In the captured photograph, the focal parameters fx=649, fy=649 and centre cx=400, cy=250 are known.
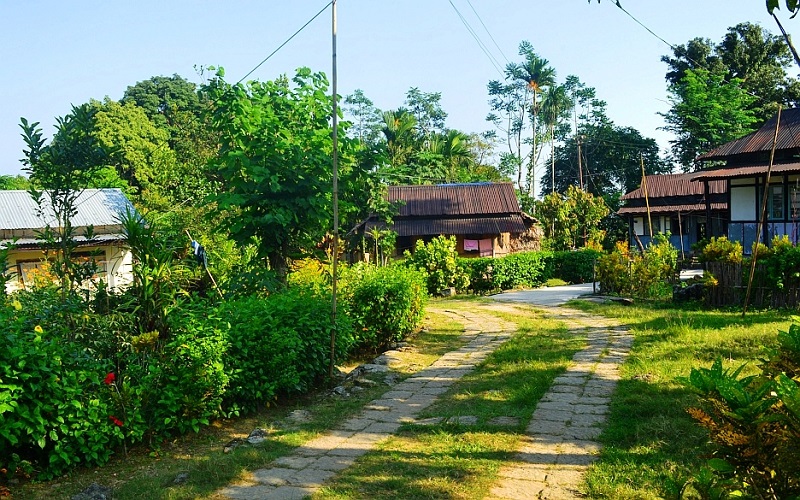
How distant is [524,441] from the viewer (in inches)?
206

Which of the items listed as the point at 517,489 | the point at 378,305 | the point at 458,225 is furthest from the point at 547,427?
the point at 458,225

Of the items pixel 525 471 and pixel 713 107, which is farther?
pixel 713 107

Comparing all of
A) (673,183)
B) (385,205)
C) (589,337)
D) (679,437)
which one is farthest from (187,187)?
(673,183)

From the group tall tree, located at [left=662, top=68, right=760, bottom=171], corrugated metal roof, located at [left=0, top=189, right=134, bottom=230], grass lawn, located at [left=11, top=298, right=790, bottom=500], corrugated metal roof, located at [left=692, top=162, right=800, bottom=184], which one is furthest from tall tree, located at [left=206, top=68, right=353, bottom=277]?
tall tree, located at [left=662, top=68, right=760, bottom=171]

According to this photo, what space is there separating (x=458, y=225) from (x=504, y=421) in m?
23.9

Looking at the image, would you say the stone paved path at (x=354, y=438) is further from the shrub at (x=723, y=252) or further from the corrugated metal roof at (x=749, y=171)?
the corrugated metal roof at (x=749, y=171)

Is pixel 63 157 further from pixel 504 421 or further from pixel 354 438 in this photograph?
pixel 504 421

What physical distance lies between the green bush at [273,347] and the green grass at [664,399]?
304 cm

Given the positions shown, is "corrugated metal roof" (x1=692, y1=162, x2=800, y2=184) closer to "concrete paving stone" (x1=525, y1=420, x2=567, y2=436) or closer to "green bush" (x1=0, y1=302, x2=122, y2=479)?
"concrete paving stone" (x1=525, y1=420, x2=567, y2=436)

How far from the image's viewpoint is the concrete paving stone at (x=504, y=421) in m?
5.66

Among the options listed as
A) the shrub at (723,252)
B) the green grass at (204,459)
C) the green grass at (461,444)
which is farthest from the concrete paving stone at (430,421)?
the shrub at (723,252)

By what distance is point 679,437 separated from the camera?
5.03 meters

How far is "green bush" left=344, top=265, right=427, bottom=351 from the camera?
30.3 ft

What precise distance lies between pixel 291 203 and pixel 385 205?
12.9ft
